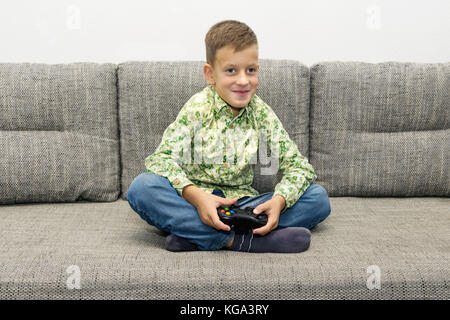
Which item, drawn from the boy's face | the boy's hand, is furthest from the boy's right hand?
the boy's face

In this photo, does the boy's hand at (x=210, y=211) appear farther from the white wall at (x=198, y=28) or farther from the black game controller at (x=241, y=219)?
the white wall at (x=198, y=28)

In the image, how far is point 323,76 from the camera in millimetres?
1650

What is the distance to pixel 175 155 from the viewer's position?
135 centimetres

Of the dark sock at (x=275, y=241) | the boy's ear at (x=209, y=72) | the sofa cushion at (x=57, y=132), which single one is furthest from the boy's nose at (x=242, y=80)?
the sofa cushion at (x=57, y=132)

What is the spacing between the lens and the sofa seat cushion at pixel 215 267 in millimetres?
1057

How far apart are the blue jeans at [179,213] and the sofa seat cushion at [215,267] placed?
5 cm

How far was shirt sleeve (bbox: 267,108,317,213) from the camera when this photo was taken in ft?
4.35

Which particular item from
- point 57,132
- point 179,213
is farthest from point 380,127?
point 57,132

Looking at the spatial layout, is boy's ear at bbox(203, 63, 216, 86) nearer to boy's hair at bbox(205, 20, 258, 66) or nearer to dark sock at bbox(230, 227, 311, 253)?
boy's hair at bbox(205, 20, 258, 66)

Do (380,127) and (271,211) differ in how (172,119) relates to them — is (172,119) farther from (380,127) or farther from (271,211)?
(380,127)

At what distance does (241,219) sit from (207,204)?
9 centimetres

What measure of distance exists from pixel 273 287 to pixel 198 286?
167mm

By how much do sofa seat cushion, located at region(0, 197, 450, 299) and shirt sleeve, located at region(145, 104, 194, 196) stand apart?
181mm
